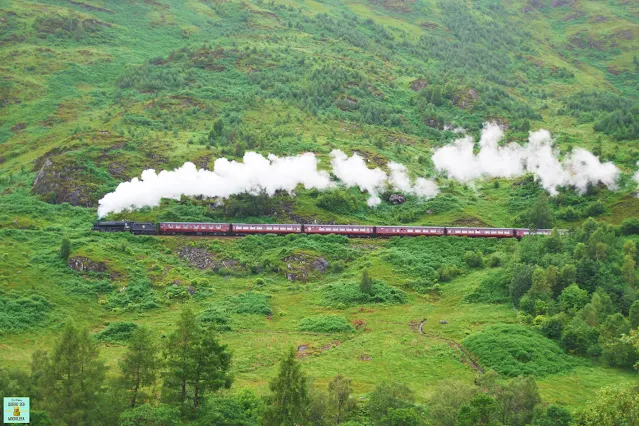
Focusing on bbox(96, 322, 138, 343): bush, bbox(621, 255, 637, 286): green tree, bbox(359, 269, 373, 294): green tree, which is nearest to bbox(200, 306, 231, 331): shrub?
bbox(96, 322, 138, 343): bush

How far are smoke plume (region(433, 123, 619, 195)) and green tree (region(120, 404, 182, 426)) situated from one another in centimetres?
9687

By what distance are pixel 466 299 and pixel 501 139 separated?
84951mm

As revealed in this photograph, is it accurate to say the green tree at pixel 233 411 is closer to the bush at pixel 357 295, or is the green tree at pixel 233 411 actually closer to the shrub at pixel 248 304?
the shrub at pixel 248 304

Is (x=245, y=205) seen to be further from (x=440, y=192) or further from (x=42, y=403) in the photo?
(x=42, y=403)

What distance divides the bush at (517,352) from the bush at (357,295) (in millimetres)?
16258

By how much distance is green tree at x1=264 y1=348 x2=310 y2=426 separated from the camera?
2078 inches

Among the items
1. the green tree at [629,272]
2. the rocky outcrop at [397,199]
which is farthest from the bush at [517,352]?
the rocky outcrop at [397,199]

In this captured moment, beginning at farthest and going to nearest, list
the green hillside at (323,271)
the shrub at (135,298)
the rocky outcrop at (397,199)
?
1. the rocky outcrop at (397,199)
2. the shrub at (135,298)
3. the green hillside at (323,271)

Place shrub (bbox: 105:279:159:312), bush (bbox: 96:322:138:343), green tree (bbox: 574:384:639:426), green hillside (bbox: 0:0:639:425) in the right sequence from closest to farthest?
1. green tree (bbox: 574:384:639:426)
2. green hillside (bbox: 0:0:639:425)
3. bush (bbox: 96:322:138:343)
4. shrub (bbox: 105:279:159:312)

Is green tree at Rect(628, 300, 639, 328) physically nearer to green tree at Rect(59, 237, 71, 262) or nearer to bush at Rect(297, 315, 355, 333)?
bush at Rect(297, 315, 355, 333)

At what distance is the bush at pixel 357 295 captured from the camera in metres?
94.6

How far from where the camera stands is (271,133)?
156625 mm

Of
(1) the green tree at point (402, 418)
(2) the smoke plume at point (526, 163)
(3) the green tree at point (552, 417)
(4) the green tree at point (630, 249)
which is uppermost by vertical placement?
(2) the smoke plume at point (526, 163)

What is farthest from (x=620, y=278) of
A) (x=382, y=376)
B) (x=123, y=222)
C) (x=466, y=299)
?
(x=123, y=222)
